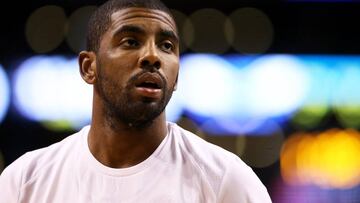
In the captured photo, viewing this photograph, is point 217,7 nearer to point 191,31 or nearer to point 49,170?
point 191,31

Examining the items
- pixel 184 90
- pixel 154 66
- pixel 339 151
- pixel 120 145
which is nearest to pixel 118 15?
pixel 154 66

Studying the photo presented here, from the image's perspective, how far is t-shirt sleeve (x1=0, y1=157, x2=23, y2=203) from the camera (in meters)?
2.16

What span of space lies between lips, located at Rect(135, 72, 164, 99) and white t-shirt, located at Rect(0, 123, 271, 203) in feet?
0.71

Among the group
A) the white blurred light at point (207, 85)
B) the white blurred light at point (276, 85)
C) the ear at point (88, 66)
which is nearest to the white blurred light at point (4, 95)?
the white blurred light at point (207, 85)

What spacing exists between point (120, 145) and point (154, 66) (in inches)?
11.8

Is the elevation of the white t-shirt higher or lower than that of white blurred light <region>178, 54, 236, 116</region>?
higher

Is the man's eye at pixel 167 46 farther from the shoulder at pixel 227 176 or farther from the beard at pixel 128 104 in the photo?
the shoulder at pixel 227 176

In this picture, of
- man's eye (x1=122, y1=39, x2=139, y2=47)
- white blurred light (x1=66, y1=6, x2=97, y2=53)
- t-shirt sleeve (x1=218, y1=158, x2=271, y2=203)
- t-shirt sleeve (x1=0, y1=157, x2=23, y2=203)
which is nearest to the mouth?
man's eye (x1=122, y1=39, x2=139, y2=47)

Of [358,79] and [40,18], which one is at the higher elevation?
[40,18]

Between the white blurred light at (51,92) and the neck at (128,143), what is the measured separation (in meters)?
2.92

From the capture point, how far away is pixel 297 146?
16.6 ft

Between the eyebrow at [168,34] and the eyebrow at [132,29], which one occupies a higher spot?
the eyebrow at [132,29]

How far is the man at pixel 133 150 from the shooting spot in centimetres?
208

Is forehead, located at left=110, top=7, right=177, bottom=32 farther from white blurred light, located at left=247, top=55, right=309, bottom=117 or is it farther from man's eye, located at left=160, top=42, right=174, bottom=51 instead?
white blurred light, located at left=247, top=55, right=309, bottom=117
